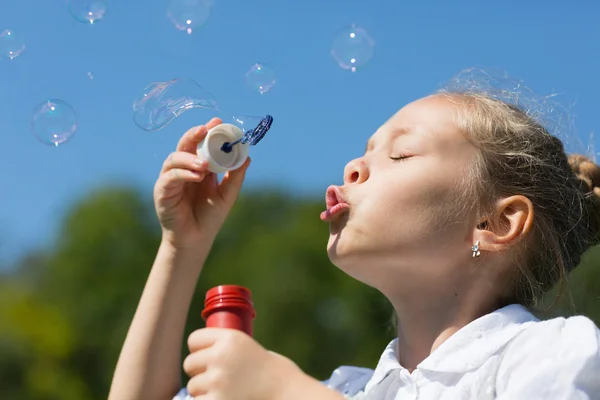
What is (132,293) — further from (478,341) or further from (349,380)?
(478,341)

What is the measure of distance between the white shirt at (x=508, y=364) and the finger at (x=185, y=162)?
75 centimetres

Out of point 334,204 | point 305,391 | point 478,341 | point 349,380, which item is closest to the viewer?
point 305,391

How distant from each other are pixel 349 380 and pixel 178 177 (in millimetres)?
835

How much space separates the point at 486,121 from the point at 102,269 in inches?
717

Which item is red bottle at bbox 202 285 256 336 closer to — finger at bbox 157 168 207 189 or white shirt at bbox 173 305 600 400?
white shirt at bbox 173 305 600 400

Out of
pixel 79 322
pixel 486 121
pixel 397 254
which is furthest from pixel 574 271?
pixel 79 322

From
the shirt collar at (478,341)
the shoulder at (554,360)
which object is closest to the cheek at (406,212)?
the shirt collar at (478,341)

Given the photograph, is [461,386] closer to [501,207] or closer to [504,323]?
[504,323]

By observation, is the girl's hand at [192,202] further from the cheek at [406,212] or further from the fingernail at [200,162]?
the cheek at [406,212]

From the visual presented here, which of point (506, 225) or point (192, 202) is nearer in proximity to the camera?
point (506, 225)

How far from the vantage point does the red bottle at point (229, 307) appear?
6.27 ft

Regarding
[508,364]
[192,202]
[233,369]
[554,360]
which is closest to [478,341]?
[508,364]

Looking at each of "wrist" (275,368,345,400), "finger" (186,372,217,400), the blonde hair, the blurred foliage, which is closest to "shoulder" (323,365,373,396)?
the blonde hair

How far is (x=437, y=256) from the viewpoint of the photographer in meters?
2.49
